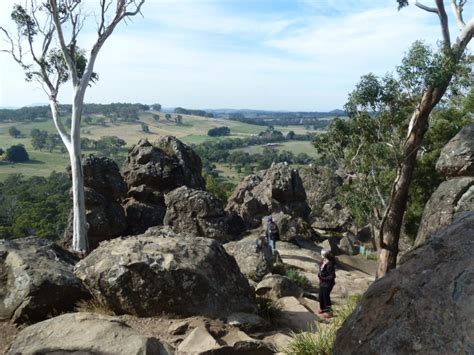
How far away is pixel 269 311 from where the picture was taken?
39.9 feet

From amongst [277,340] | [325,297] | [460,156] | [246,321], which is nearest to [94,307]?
[246,321]

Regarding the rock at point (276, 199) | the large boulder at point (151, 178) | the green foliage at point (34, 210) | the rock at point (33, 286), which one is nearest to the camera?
the rock at point (33, 286)

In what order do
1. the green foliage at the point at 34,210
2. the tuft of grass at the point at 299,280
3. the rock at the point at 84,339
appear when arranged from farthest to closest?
the green foliage at the point at 34,210 < the tuft of grass at the point at 299,280 < the rock at the point at 84,339

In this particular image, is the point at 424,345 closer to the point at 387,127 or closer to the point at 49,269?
the point at 49,269

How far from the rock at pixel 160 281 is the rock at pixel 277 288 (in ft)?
11.6

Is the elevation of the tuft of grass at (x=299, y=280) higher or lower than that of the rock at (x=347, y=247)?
higher

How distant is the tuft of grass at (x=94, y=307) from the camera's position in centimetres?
1058

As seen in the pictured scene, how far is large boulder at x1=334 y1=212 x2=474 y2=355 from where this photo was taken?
482cm

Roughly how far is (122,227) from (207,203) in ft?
26.2

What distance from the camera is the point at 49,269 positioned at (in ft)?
36.1

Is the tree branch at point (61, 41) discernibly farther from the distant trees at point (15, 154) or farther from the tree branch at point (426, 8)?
the distant trees at point (15, 154)

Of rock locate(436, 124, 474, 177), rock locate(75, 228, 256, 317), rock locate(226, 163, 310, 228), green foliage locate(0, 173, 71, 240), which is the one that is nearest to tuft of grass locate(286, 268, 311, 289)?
rock locate(75, 228, 256, 317)

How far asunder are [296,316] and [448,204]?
8.14 meters

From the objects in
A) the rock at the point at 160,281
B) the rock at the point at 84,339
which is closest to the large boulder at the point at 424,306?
the rock at the point at 84,339
